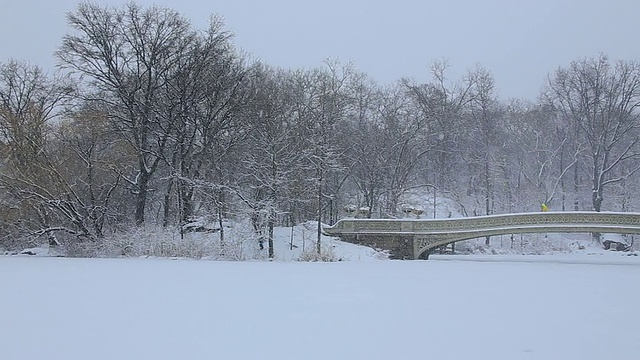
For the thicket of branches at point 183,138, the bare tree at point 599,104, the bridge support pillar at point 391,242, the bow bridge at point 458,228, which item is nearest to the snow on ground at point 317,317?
the thicket of branches at point 183,138

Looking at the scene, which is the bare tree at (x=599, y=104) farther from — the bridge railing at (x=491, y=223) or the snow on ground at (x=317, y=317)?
the snow on ground at (x=317, y=317)

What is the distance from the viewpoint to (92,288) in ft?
25.4

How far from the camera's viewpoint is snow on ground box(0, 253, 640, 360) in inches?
171

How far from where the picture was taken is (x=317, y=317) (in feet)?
18.3

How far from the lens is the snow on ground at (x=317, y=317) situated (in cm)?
434

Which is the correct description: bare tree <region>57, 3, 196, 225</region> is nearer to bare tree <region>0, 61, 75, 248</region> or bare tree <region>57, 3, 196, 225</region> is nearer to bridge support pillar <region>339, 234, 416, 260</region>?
bare tree <region>0, 61, 75, 248</region>

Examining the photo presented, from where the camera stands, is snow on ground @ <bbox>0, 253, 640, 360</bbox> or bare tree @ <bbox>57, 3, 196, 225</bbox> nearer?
snow on ground @ <bbox>0, 253, 640, 360</bbox>

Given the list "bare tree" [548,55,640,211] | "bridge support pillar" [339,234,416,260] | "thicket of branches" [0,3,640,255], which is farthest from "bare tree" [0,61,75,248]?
"bare tree" [548,55,640,211]

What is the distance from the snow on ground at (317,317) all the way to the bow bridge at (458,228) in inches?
662

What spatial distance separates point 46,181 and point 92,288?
1634cm

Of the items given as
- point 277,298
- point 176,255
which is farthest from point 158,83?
point 277,298

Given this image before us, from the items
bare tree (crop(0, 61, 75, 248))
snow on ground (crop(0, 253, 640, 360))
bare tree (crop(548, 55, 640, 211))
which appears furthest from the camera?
bare tree (crop(548, 55, 640, 211))

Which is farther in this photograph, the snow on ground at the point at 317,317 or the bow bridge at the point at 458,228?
the bow bridge at the point at 458,228

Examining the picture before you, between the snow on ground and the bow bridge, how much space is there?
16.8 metres
